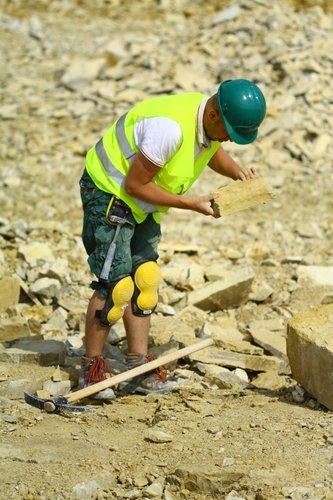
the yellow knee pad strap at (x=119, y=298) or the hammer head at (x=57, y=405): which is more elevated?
the yellow knee pad strap at (x=119, y=298)

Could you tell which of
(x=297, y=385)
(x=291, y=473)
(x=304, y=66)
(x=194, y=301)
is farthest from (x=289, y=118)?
(x=291, y=473)

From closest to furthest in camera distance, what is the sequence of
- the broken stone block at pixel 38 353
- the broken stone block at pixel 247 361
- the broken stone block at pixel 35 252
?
the broken stone block at pixel 38 353 < the broken stone block at pixel 247 361 < the broken stone block at pixel 35 252

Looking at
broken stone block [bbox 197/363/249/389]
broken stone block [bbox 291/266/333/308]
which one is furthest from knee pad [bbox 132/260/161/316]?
broken stone block [bbox 291/266/333/308]

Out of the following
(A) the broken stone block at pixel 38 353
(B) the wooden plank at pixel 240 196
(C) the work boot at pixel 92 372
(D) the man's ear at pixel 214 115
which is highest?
(D) the man's ear at pixel 214 115

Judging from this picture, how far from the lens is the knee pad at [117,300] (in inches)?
188

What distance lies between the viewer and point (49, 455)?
4113mm

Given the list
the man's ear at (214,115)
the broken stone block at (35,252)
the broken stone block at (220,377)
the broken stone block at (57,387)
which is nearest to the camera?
the man's ear at (214,115)

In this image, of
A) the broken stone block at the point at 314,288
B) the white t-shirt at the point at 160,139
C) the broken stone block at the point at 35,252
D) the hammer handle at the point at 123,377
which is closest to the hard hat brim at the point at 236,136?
the white t-shirt at the point at 160,139

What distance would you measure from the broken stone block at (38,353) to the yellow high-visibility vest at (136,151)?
123cm

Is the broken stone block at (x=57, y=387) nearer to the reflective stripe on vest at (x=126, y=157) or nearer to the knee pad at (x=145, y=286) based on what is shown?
the knee pad at (x=145, y=286)

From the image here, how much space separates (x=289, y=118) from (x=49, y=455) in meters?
7.85

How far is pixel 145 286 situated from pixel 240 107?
121 cm

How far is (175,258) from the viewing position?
799 centimetres

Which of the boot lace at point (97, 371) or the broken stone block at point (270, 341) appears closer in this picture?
the boot lace at point (97, 371)
